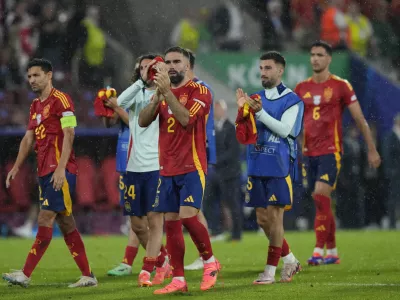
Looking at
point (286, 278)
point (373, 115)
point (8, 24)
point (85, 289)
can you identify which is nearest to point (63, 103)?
point (85, 289)

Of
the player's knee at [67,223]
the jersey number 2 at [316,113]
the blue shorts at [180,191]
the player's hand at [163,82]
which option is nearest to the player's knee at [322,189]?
the jersey number 2 at [316,113]

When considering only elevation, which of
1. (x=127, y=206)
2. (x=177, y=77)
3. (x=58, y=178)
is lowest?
(x=127, y=206)

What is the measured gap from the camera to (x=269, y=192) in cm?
1034

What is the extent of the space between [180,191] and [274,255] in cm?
134

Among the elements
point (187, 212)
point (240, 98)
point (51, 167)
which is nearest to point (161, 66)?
point (240, 98)

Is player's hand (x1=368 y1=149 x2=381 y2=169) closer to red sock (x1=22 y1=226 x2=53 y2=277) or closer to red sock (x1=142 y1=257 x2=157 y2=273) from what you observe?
red sock (x1=142 y1=257 x2=157 y2=273)

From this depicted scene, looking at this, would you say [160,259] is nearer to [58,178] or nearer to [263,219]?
[263,219]

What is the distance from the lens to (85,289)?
978cm

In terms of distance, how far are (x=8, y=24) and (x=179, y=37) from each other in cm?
362

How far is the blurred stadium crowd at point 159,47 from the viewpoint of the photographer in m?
19.9

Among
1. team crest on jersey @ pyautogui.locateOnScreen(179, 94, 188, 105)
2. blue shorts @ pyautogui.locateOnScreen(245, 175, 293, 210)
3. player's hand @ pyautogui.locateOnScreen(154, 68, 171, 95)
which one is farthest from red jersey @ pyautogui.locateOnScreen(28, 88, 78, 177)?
blue shorts @ pyautogui.locateOnScreen(245, 175, 293, 210)

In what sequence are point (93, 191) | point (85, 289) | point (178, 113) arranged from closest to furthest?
point (178, 113)
point (85, 289)
point (93, 191)

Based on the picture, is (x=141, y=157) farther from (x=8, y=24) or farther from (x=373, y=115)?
(x=373, y=115)

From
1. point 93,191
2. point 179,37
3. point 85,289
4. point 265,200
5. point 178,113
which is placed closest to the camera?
point 178,113
